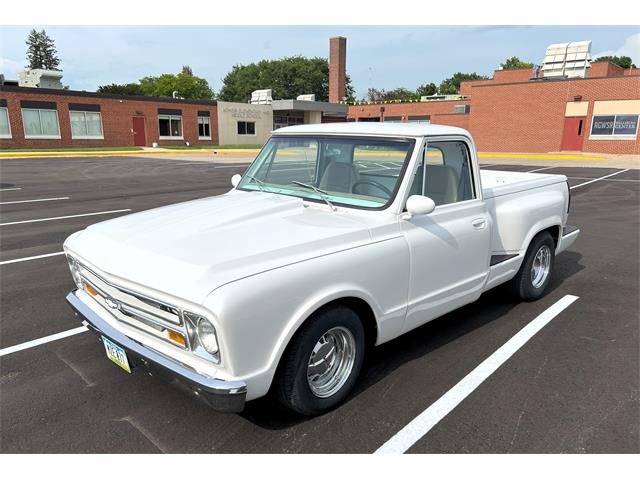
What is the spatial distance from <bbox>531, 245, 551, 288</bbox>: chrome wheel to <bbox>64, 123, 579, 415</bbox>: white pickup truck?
0.54 metres

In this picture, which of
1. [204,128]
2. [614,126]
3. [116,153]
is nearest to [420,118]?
[614,126]

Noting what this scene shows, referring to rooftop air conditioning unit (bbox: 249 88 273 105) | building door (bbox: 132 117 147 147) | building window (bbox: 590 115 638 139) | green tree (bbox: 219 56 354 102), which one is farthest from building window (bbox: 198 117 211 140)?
green tree (bbox: 219 56 354 102)

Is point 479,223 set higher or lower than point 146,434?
higher

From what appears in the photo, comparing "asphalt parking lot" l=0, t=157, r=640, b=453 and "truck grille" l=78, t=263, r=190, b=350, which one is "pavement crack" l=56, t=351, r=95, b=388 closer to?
"asphalt parking lot" l=0, t=157, r=640, b=453

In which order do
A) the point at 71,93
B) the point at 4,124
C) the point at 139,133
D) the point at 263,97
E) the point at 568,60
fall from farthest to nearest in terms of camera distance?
1. the point at 263,97
2. the point at 139,133
3. the point at 568,60
4. the point at 71,93
5. the point at 4,124

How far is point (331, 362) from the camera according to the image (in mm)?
3104

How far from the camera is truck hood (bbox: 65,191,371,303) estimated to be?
2.51m

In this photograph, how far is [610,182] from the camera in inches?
665

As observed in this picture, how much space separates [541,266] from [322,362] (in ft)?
11.0

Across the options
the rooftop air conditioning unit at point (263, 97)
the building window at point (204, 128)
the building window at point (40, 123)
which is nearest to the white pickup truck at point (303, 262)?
the building window at point (40, 123)

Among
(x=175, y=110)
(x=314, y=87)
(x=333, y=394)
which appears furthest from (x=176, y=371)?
(x=314, y=87)

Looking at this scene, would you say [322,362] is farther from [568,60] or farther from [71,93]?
[568,60]

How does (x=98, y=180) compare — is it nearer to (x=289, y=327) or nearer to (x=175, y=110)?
(x=289, y=327)

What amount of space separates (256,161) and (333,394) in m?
2.44
